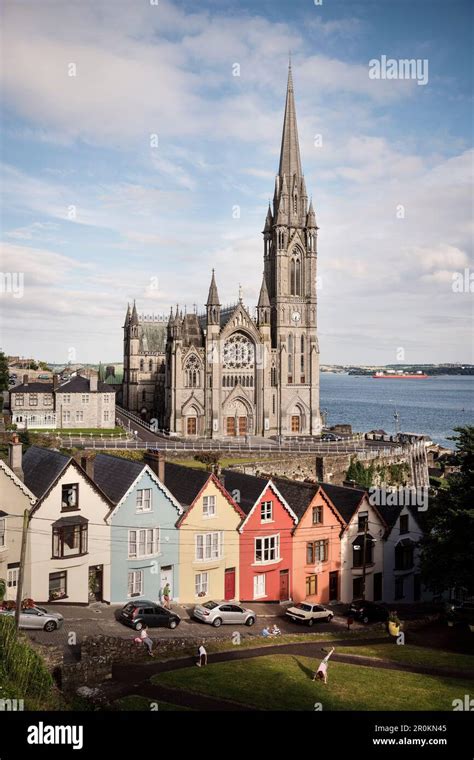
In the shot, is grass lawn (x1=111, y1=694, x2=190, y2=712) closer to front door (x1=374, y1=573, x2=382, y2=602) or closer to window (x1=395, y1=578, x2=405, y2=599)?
front door (x1=374, y1=573, x2=382, y2=602)

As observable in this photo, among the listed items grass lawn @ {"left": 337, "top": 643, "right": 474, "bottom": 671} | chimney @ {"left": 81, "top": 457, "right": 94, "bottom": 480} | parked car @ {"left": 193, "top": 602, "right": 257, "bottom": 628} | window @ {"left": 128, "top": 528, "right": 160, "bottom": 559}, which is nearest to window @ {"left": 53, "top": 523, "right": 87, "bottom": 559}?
window @ {"left": 128, "top": 528, "right": 160, "bottom": 559}

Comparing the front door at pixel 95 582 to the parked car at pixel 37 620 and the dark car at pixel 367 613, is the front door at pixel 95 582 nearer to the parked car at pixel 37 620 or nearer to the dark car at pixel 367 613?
the parked car at pixel 37 620

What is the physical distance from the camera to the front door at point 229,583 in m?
36.0

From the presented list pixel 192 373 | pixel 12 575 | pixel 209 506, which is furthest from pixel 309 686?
pixel 192 373

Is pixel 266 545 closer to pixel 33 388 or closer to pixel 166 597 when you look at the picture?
pixel 166 597

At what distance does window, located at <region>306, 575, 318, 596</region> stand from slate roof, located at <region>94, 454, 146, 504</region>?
12.1 m

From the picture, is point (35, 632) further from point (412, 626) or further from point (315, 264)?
point (315, 264)

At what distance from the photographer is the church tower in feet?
297

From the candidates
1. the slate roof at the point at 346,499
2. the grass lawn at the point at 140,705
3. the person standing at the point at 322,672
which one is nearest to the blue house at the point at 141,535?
the slate roof at the point at 346,499

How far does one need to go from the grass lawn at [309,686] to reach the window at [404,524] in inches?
684

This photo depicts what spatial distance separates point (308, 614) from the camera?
107ft

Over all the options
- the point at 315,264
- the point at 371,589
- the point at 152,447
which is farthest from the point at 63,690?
the point at 315,264

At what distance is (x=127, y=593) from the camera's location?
108 feet

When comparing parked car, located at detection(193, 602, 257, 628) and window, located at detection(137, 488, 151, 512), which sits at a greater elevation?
window, located at detection(137, 488, 151, 512)
